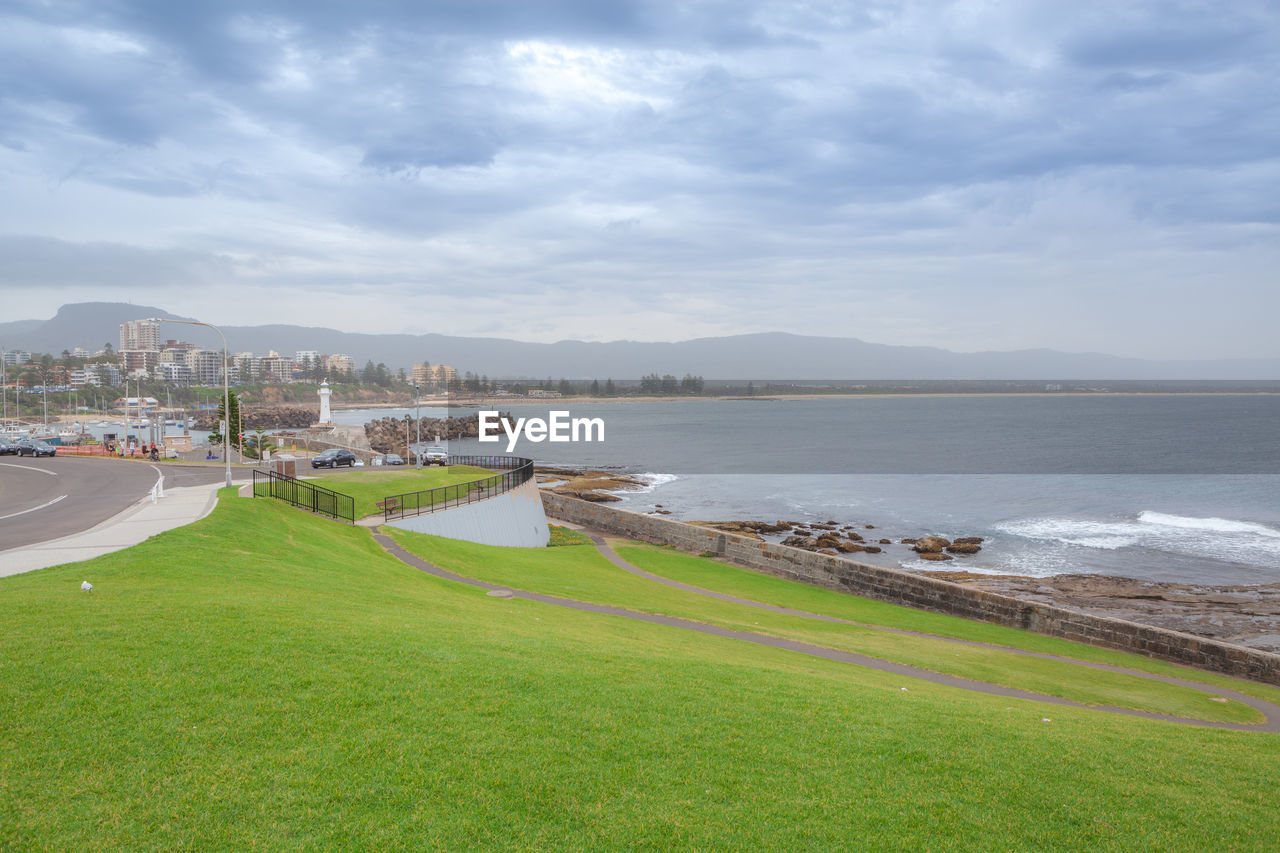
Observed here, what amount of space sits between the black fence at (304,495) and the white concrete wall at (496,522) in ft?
7.18

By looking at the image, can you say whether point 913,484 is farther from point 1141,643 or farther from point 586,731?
point 586,731

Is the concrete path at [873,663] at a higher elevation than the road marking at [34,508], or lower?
lower

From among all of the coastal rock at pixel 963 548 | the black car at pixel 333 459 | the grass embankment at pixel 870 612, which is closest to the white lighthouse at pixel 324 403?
the black car at pixel 333 459

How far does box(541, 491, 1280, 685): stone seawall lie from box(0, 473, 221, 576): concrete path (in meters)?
21.9

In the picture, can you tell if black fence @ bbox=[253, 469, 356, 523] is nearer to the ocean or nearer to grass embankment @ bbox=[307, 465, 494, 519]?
grass embankment @ bbox=[307, 465, 494, 519]

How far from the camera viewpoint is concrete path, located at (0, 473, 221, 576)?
14.6 m

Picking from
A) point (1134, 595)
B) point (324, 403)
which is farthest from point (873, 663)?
point (324, 403)

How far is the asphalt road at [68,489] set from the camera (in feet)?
64.8

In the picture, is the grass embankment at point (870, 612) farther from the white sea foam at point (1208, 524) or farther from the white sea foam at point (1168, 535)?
the white sea foam at point (1208, 524)

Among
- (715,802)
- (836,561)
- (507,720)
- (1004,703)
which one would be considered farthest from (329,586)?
(836,561)

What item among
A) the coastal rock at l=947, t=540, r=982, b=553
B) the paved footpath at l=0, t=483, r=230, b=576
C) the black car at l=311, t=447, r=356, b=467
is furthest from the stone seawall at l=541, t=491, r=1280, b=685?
the paved footpath at l=0, t=483, r=230, b=576

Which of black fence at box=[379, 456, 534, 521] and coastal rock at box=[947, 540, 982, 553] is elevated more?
black fence at box=[379, 456, 534, 521]

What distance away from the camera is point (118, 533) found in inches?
704

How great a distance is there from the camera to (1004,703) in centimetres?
1295
